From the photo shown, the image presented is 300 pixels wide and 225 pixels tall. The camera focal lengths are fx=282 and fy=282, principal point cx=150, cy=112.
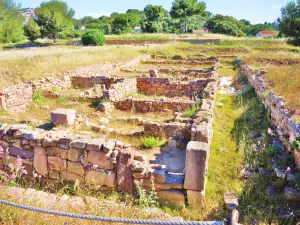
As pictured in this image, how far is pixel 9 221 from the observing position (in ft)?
11.5

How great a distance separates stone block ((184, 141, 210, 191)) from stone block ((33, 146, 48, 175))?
2.75 metres

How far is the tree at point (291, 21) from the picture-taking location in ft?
106

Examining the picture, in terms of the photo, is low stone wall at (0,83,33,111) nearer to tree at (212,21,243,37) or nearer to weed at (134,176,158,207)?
weed at (134,176,158,207)

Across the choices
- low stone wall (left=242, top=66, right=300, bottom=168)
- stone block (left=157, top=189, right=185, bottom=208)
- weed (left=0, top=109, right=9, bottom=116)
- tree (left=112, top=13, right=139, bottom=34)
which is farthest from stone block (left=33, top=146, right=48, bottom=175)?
tree (left=112, top=13, right=139, bottom=34)

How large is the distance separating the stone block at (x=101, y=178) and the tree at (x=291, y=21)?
3337 centimetres

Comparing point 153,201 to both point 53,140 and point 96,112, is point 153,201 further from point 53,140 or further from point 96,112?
point 96,112

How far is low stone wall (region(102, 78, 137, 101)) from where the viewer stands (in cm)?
1131

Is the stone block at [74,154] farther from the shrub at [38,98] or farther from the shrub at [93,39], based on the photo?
the shrub at [93,39]

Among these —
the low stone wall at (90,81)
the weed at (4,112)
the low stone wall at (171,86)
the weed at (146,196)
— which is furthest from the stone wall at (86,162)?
the low stone wall at (90,81)

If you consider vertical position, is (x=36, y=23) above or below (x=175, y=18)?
below

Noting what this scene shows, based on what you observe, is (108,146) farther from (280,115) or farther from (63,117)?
(280,115)

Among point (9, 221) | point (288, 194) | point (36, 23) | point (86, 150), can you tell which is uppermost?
point (36, 23)

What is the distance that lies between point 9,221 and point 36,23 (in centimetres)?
4551

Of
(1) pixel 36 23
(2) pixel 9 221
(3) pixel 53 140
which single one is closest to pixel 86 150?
(3) pixel 53 140
